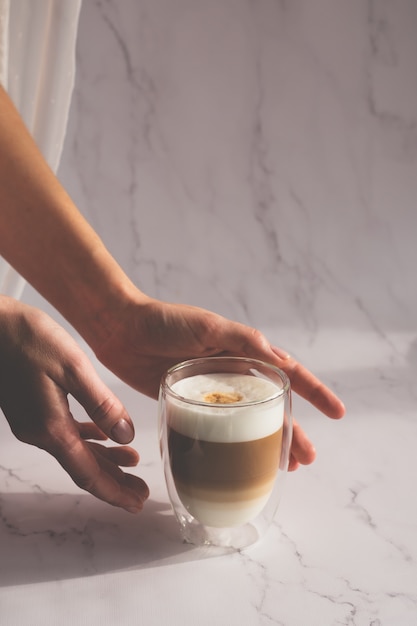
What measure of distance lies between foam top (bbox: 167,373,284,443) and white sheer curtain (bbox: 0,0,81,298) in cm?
66

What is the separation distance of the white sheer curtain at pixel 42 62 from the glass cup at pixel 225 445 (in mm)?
640

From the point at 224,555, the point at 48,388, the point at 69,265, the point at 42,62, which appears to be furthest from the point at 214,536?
the point at 42,62

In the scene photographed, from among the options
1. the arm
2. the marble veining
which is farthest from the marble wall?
the arm

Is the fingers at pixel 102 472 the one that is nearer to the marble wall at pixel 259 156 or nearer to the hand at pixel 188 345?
the hand at pixel 188 345

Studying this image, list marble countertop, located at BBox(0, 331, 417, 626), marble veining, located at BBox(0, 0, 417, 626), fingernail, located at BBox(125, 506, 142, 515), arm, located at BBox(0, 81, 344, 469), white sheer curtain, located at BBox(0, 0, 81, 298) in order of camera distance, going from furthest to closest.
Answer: marble veining, located at BBox(0, 0, 417, 626) < white sheer curtain, located at BBox(0, 0, 81, 298) < arm, located at BBox(0, 81, 344, 469) < fingernail, located at BBox(125, 506, 142, 515) < marble countertop, located at BBox(0, 331, 417, 626)

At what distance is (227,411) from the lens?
749 millimetres

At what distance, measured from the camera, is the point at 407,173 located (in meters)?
1.52

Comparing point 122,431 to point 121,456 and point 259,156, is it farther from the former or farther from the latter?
point 259,156

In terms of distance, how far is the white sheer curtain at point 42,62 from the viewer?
124cm

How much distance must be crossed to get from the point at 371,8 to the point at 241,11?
234mm

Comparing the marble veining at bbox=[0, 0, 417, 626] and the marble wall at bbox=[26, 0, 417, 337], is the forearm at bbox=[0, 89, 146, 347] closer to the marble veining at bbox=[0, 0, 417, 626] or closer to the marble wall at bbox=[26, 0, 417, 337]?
the marble veining at bbox=[0, 0, 417, 626]

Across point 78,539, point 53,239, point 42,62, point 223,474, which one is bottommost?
point 78,539

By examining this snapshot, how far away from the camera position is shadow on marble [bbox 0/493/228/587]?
2.58ft

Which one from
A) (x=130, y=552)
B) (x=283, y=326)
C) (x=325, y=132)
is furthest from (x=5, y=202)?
(x=325, y=132)
